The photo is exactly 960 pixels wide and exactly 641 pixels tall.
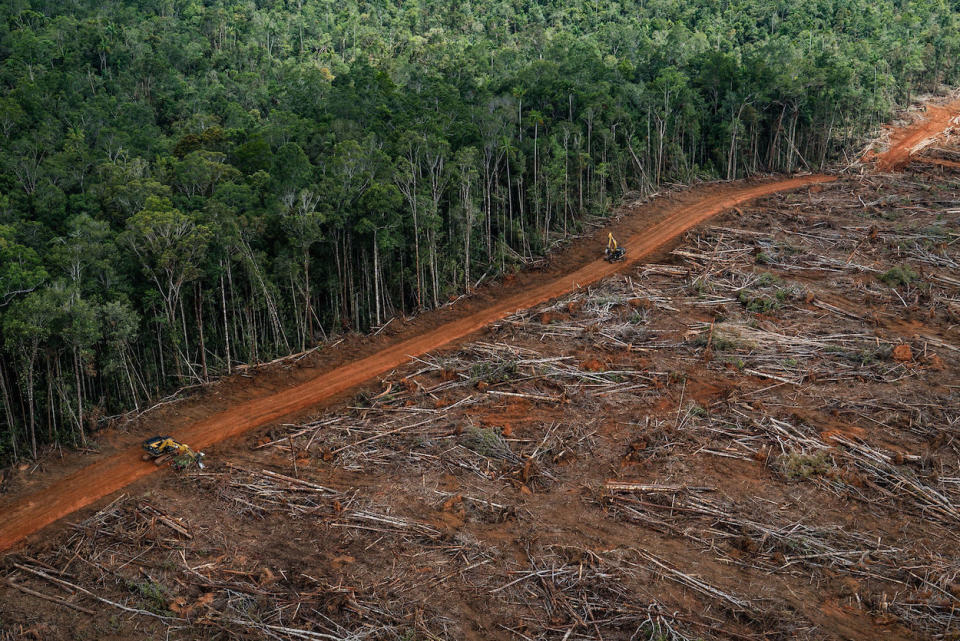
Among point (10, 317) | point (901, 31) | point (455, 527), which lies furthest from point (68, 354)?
point (901, 31)

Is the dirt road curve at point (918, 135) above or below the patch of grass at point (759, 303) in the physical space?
above

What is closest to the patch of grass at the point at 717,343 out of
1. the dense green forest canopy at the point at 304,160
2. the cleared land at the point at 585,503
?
the cleared land at the point at 585,503

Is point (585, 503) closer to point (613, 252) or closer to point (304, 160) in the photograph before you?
point (304, 160)

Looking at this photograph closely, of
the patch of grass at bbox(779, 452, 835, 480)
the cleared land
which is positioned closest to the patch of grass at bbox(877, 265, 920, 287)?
the cleared land

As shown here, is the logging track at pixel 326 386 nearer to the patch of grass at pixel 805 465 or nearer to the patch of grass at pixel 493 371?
the patch of grass at pixel 493 371

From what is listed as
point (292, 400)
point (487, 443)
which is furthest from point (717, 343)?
point (292, 400)

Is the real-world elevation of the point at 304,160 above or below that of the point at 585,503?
above
